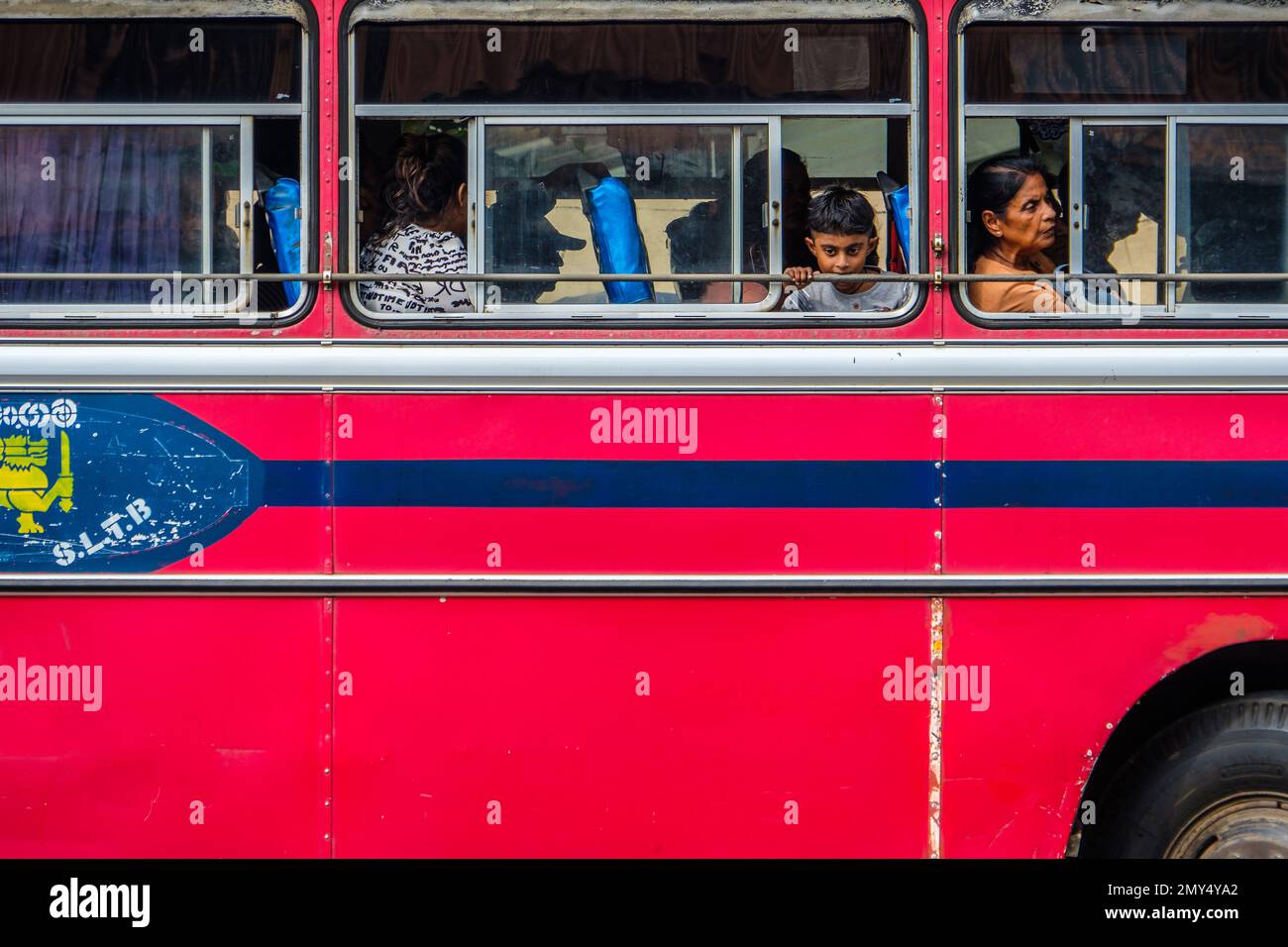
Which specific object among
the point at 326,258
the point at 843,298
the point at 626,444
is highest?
the point at 326,258

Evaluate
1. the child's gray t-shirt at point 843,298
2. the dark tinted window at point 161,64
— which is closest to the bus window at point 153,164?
the dark tinted window at point 161,64

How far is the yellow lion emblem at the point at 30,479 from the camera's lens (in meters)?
3.42

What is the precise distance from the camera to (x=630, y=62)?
3.45 meters

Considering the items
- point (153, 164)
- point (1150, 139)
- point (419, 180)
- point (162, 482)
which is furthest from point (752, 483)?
point (153, 164)

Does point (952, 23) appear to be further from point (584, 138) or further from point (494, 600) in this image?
point (494, 600)

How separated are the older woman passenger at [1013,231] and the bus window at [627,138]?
0.20 meters

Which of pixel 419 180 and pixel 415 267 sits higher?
pixel 419 180

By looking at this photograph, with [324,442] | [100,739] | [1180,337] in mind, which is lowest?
[100,739]

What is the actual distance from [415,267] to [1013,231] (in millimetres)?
1575

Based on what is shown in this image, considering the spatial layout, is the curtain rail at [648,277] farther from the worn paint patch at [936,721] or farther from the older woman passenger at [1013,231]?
the worn paint patch at [936,721]

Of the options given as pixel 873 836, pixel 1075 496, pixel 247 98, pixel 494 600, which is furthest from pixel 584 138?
pixel 873 836

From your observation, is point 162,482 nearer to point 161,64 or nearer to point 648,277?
point 161,64

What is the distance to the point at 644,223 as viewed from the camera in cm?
348

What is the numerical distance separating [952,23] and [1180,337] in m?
0.99
